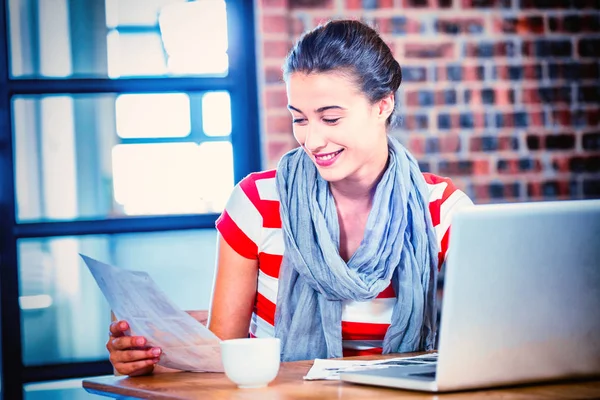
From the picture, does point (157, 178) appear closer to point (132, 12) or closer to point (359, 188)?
point (132, 12)

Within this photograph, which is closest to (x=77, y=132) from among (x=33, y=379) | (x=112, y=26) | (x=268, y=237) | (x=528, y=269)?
(x=112, y=26)

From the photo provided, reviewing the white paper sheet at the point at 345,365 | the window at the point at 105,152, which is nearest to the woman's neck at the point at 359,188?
the white paper sheet at the point at 345,365

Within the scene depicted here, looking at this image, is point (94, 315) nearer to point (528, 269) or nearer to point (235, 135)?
point (235, 135)

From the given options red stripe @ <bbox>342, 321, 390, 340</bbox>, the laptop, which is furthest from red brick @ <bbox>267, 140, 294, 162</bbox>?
the laptop

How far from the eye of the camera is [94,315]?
114 inches

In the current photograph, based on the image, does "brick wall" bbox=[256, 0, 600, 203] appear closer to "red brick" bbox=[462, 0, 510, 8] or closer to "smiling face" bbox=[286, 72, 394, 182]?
"red brick" bbox=[462, 0, 510, 8]

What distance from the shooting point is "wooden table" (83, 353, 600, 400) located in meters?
1.06

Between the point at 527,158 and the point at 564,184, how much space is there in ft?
0.56

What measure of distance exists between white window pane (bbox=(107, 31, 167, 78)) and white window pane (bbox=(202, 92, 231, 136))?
0.61 feet

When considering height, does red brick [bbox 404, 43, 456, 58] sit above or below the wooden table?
above

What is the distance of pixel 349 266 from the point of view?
5.98ft

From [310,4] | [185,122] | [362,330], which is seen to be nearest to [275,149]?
[185,122]

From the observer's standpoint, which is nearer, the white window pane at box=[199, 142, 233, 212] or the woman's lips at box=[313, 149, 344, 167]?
the woman's lips at box=[313, 149, 344, 167]

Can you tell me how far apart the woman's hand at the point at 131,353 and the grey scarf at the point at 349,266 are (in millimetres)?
479
